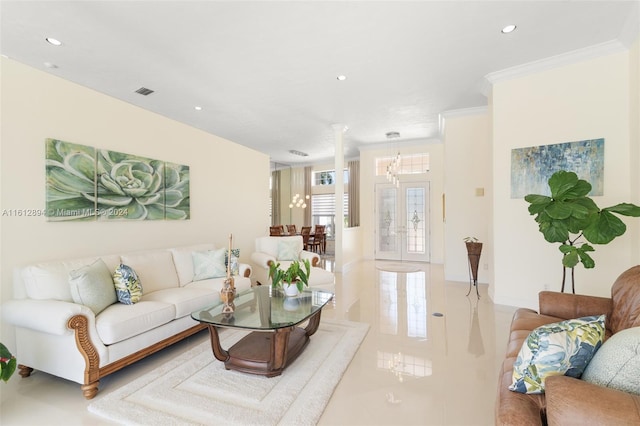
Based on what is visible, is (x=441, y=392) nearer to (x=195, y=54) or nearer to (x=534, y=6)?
(x=534, y=6)

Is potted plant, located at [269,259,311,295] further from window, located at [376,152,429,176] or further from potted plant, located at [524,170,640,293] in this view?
window, located at [376,152,429,176]

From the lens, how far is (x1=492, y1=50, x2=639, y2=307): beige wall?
136 inches

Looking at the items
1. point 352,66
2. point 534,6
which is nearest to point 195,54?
point 352,66

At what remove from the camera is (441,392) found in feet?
7.04

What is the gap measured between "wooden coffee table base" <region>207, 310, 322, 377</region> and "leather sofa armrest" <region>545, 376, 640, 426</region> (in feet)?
5.40

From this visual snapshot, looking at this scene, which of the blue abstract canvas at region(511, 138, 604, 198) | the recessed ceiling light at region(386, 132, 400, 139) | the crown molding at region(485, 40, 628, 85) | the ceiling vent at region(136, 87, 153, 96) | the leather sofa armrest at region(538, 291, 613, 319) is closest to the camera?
the leather sofa armrest at region(538, 291, 613, 319)

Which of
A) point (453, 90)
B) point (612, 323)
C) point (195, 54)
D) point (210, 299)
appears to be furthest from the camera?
point (453, 90)

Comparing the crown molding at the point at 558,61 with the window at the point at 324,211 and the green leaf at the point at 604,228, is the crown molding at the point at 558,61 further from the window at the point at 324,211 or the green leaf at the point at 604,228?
the window at the point at 324,211

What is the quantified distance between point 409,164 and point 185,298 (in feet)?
23.2

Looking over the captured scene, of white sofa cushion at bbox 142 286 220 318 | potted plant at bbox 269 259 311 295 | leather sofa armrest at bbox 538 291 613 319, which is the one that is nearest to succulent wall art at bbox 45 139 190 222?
white sofa cushion at bbox 142 286 220 318

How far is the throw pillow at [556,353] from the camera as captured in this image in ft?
4.07

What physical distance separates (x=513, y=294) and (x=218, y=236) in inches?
184

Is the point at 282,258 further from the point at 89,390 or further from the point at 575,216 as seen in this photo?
the point at 575,216

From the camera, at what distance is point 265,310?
2.61 metres
